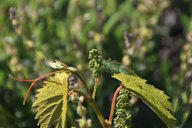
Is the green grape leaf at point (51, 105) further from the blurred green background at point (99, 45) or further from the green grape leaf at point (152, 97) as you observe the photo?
the blurred green background at point (99, 45)

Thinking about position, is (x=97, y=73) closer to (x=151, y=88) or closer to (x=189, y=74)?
(x=151, y=88)

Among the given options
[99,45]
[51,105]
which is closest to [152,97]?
[51,105]

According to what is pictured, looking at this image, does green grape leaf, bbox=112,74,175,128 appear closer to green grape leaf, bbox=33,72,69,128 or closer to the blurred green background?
green grape leaf, bbox=33,72,69,128

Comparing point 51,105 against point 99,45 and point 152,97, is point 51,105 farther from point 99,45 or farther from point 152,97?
point 99,45

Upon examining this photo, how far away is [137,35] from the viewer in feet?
8.43

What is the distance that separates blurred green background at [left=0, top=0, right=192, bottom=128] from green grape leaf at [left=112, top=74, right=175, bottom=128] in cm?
72

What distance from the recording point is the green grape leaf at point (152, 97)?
1.09 meters

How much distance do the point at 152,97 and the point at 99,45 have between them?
121 cm

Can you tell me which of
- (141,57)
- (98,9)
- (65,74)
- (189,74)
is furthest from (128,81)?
(141,57)

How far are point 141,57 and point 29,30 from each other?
24.4 inches

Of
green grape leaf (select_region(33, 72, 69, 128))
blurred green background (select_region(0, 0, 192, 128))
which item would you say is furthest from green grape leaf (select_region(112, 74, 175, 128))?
blurred green background (select_region(0, 0, 192, 128))

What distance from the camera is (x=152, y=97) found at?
3.59 feet

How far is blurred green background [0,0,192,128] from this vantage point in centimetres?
214

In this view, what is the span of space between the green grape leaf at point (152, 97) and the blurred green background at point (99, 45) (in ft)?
2.37
